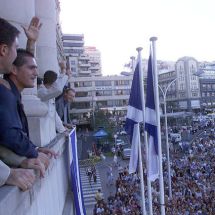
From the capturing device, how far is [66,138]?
755 centimetres

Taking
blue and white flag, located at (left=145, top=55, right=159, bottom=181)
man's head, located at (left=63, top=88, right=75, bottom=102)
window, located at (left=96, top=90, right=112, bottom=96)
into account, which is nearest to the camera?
man's head, located at (left=63, top=88, right=75, bottom=102)

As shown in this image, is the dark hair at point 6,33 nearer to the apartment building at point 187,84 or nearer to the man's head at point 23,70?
the man's head at point 23,70

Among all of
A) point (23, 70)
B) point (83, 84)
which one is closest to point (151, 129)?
point (23, 70)

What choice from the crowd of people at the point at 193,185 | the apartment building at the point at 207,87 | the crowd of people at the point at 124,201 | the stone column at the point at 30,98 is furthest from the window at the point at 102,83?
the stone column at the point at 30,98

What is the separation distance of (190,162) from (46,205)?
3079 centimetres

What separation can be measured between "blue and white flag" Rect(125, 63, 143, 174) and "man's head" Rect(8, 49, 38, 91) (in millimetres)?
8545

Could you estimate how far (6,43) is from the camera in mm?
2379

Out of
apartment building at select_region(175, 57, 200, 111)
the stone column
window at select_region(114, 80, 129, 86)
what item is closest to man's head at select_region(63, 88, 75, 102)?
the stone column

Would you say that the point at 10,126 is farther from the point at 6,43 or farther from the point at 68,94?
the point at 68,94

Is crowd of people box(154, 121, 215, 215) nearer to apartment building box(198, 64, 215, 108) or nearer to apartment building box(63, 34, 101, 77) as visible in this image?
apartment building box(63, 34, 101, 77)

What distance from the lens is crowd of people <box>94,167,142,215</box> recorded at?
1844 cm

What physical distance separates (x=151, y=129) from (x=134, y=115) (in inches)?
54.1

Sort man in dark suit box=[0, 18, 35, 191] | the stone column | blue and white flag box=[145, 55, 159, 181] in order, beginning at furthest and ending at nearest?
blue and white flag box=[145, 55, 159, 181], the stone column, man in dark suit box=[0, 18, 35, 191]

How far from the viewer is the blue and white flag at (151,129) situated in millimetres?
→ 10539
